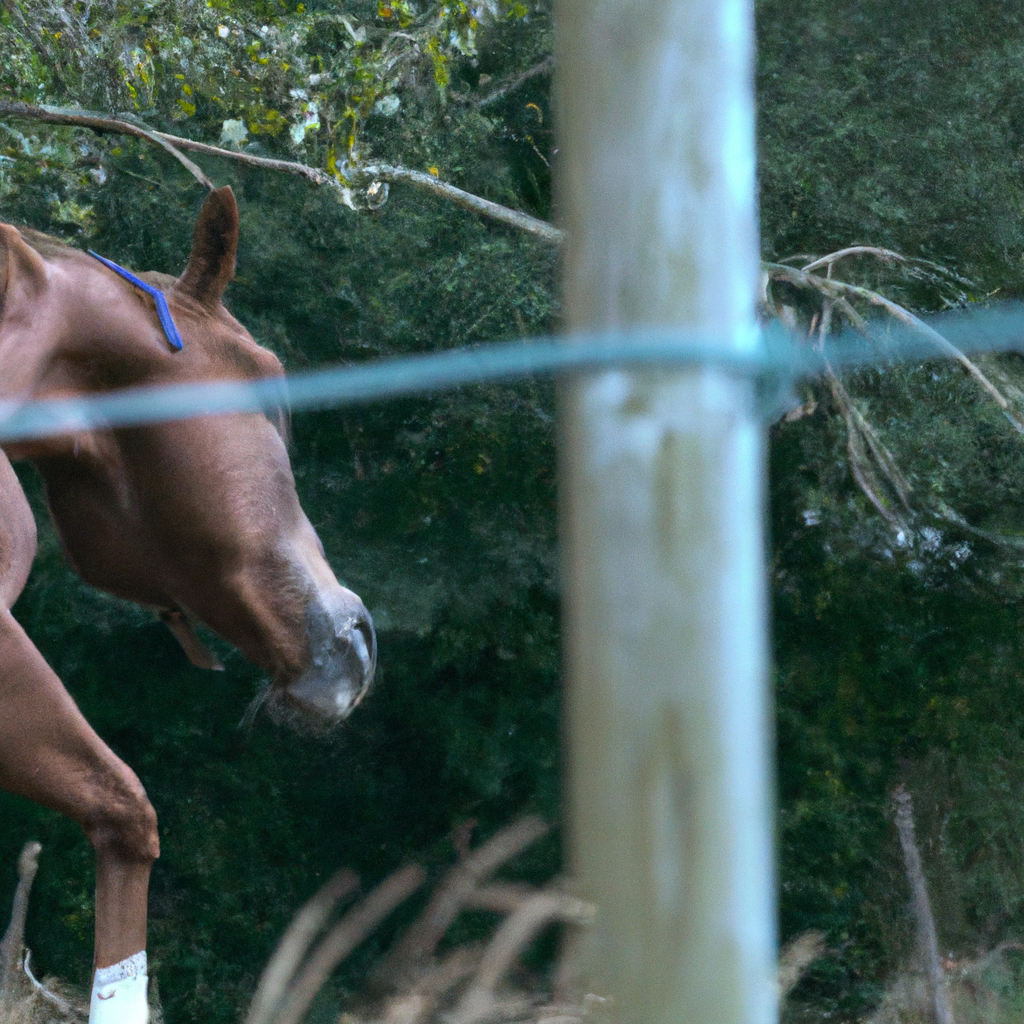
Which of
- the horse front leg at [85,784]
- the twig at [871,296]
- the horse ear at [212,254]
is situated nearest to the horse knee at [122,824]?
the horse front leg at [85,784]

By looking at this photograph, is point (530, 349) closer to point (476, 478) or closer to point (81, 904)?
point (476, 478)

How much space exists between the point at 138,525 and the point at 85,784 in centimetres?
50

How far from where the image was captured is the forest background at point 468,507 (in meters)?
3.46

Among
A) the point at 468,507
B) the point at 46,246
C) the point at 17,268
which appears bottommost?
the point at 17,268

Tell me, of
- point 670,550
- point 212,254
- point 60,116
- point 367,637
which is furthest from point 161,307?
point 670,550

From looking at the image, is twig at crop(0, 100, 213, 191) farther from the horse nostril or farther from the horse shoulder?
the horse nostril

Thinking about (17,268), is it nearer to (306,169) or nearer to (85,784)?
(85,784)

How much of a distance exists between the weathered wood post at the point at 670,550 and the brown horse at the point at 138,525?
1391 millimetres

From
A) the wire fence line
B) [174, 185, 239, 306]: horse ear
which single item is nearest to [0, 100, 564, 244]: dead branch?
[174, 185, 239, 306]: horse ear

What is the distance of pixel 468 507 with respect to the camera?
3.72 metres

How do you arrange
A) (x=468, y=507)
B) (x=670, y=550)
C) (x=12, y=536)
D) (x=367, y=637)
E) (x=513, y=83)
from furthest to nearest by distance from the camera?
(x=513, y=83) < (x=468, y=507) < (x=367, y=637) < (x=12, y=536) < (x=670, y=550)

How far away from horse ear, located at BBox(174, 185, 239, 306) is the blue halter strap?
0.12 metres

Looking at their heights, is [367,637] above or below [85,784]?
above

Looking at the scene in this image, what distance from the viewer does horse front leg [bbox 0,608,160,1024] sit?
1891mm
